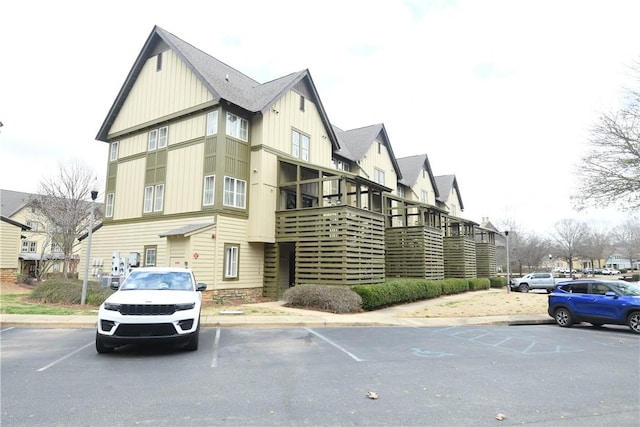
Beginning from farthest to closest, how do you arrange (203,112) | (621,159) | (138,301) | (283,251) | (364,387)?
(283,251)
(203,112)
(621,159)
(138,301)
(364,387)

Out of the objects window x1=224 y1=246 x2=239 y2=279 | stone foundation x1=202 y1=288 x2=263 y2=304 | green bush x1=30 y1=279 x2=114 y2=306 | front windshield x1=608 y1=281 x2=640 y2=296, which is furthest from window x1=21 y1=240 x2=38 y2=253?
front windshield x1=608 y1=281 x2=640 y2=296

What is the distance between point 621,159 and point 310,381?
49.8ft

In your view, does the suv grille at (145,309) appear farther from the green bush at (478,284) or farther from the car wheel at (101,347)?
the green bush at (478,284)

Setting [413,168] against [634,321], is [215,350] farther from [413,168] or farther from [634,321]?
[413,168]

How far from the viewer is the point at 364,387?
5.85 meters

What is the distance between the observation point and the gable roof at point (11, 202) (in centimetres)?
4525

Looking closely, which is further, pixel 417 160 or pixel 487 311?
pixel 417 160

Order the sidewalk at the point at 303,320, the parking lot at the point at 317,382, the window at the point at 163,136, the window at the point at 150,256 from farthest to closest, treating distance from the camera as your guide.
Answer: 1. the window at the point at 163,136
2. the window at the point at 150,256
3. the sidewalk at the point at 303,320
4. the parking lot at the point at 317,382

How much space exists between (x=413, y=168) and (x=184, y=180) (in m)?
24.8

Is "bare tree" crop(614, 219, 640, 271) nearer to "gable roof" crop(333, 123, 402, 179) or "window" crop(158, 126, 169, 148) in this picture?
"gable roof" crop(333, 123, 402, 179)

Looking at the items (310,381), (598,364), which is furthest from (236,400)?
(598,364)

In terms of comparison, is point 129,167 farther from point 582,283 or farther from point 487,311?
point 582,283

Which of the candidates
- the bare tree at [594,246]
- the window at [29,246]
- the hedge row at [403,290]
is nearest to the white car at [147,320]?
the hedge row at [403,290]

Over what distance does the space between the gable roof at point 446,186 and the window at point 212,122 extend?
29.3 m
